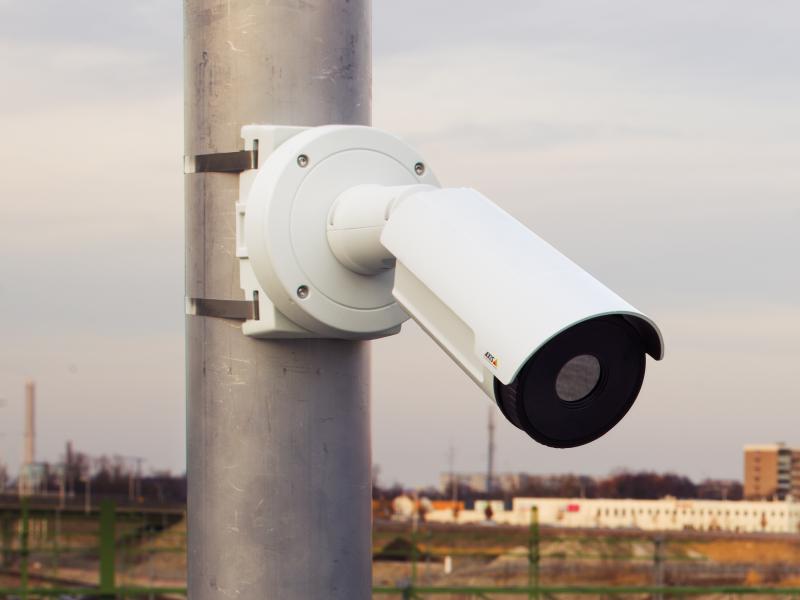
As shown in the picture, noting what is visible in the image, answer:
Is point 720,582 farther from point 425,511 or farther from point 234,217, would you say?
point 234,217

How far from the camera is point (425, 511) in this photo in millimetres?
25828

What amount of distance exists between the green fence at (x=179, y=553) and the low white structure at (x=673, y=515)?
233 cm

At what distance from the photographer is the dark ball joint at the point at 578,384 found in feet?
4.19

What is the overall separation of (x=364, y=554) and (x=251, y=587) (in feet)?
→ 0.55

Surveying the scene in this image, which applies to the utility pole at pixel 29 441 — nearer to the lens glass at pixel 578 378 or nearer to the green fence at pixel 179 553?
the green fence at pixel 179 553

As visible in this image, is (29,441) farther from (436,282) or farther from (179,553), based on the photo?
(436,282)

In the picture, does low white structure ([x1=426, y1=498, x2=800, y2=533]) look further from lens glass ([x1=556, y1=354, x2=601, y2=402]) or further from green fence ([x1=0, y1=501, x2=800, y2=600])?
lens glass ([x1=556, y1=354, x2=601, y2=402])

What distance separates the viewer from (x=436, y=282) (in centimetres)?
141

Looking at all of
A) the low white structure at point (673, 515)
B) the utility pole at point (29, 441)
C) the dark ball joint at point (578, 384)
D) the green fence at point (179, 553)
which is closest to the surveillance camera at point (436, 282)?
the dark ball joint at point (578, 384)

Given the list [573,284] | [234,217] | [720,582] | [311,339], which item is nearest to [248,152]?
[234,217]

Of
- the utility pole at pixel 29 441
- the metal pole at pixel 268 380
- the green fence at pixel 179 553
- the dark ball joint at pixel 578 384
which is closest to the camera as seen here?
the dark ball joint at pixel 578 384

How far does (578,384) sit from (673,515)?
22.2 metres

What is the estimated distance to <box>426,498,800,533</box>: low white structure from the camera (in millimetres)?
21875

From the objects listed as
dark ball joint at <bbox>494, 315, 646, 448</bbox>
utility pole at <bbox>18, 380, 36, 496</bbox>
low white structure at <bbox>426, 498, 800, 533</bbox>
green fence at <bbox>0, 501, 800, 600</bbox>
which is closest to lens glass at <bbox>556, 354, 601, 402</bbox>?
dark ball joint at <bbox>494, 315, 646, 448</bbox>
